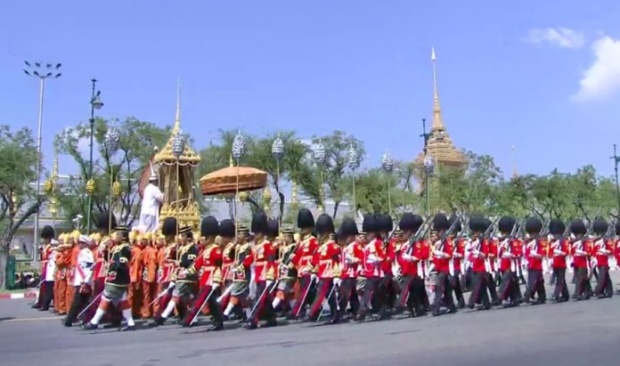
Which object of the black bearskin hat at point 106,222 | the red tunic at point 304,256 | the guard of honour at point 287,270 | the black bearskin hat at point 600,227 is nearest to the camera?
the guard of honour at point 287,270

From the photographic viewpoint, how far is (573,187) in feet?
142

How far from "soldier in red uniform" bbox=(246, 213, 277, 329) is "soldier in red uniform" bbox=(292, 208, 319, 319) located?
512mm

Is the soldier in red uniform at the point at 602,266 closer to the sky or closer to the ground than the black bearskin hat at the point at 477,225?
closer to the ground

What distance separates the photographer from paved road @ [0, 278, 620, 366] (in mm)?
8523

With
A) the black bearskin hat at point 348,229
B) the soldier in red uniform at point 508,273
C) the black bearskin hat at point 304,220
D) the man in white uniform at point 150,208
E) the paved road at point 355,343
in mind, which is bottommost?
the paved road at point 355,343

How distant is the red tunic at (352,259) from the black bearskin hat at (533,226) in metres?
5.65

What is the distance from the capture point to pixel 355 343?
9867 mm

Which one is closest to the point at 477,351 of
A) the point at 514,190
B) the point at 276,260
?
the point at 276,260

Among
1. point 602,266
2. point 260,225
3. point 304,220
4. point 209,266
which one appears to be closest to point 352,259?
point 304,220

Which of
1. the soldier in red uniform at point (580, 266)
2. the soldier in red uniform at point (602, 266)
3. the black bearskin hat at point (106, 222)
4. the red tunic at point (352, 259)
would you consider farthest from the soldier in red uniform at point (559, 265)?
the black bearskin hat at point (106, 222)

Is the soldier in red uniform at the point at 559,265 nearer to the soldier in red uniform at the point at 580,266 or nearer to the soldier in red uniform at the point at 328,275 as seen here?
the soldier in red uniform at the point at 580,266

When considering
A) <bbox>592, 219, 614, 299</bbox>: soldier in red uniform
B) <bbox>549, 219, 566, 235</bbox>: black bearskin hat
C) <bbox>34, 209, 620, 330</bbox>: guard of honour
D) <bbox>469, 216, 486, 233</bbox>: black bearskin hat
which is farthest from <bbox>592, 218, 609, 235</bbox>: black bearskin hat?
<bbox>469, 216, 486, 233</bbox>: black bearskin hat

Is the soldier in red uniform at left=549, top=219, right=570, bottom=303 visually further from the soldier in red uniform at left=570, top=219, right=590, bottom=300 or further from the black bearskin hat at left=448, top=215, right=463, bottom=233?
the black bearskin hat at left=448, top=215, right=463, bottom=233

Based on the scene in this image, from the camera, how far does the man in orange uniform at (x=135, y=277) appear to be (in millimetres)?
13391
